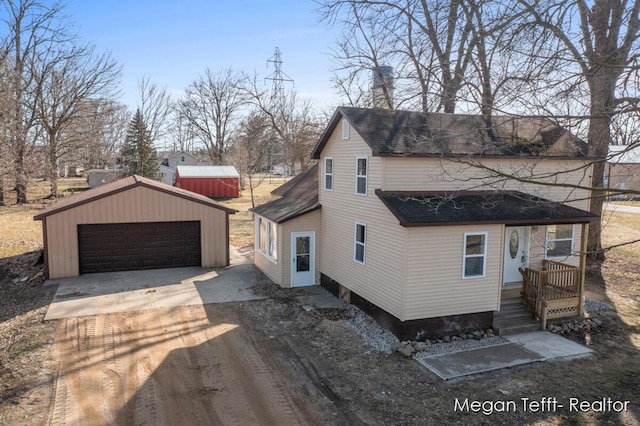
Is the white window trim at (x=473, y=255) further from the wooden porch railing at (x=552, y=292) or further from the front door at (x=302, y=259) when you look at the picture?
the front door at (x=302, y=259)

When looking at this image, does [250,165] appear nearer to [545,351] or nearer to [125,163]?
[125,163]

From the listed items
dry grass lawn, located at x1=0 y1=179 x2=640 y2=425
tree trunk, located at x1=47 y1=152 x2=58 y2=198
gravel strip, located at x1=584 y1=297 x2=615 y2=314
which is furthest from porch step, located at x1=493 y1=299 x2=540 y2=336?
tree trunk, located at x1=47 y1=152 x2=58 y2=198

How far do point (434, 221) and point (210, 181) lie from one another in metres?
34.2

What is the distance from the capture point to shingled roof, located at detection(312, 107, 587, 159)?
11812 millimetres

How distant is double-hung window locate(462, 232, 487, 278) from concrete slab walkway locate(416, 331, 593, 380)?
69.2 inches

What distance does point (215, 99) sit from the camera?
5653cm

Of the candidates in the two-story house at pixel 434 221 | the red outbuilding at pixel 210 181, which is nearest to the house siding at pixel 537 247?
the two-story house at pixel 434 221

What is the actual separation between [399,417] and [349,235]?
6490 mm

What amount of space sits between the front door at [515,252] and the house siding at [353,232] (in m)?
3.85

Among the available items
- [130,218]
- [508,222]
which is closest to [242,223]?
[130,218]

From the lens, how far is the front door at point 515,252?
12.8m

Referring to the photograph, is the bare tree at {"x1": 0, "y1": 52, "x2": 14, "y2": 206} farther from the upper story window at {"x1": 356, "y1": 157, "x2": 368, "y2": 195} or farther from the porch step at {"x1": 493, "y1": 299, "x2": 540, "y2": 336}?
the porch step at {"x1": 493, "y1": 299, "x2": 540, "y2": 336}

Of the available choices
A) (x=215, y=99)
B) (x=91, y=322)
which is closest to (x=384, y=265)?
(x=91, y=322)

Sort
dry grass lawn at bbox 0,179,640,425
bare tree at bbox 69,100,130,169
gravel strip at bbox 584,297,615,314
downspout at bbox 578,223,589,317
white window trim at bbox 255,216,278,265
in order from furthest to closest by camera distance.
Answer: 1. bare tree at bbox 69,100,130,169
2. white window trim at bbox 255,216,278,265
3. gravel strip at bbox 584,297,615,314
4. downspout at bbox 578,223,589,317
5. dry grass lawn at bbox 0,179,640,425
